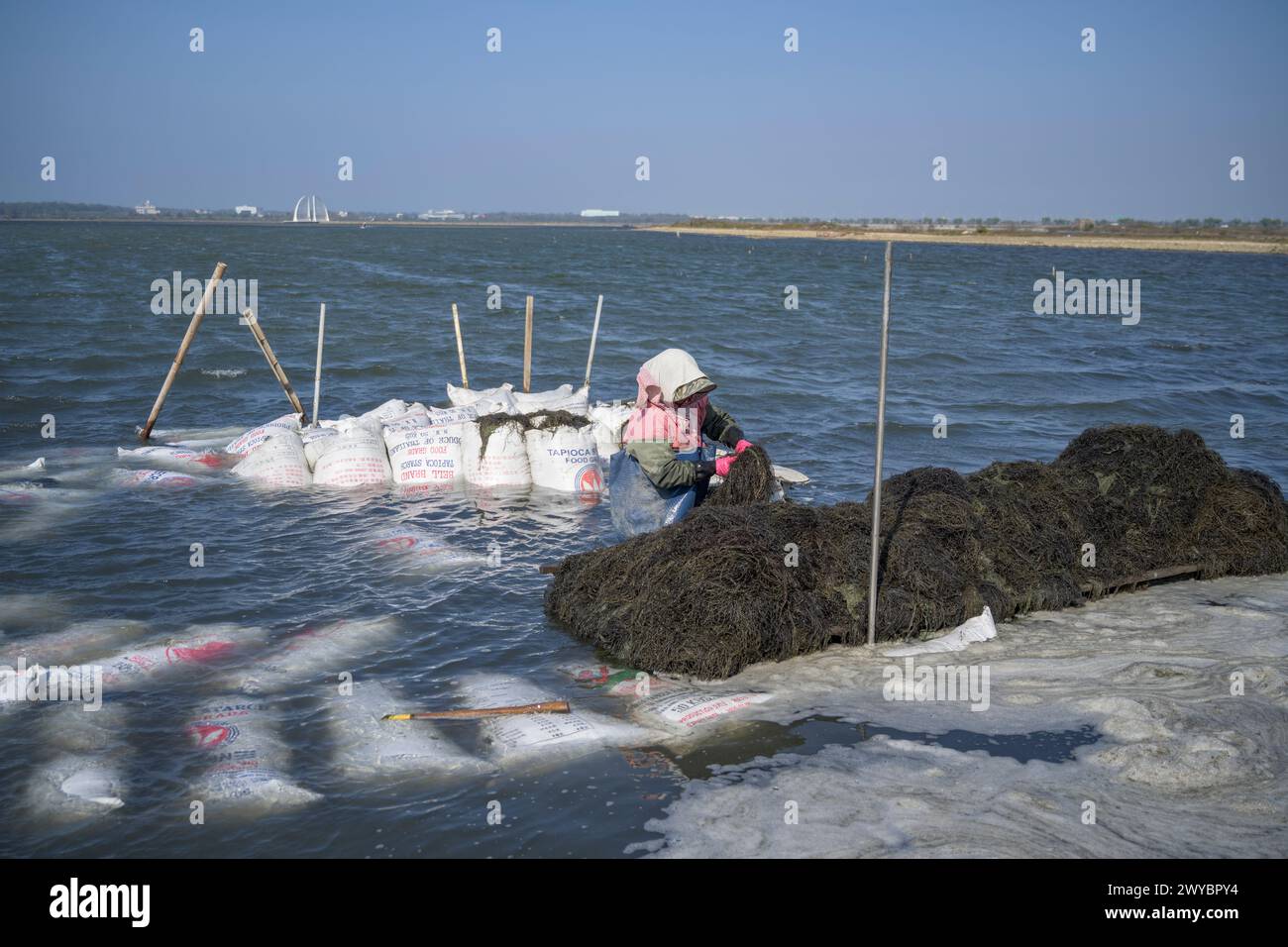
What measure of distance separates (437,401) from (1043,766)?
14.2 m

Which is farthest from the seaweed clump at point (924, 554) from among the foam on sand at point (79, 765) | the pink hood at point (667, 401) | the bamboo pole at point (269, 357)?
the bamboo pole at point (269, 357)

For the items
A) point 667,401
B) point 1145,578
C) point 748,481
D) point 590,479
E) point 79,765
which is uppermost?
point 667,401

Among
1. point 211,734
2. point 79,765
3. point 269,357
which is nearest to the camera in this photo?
point 79,765

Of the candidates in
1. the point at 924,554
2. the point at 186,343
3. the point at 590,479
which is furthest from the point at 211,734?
the point at 186,343

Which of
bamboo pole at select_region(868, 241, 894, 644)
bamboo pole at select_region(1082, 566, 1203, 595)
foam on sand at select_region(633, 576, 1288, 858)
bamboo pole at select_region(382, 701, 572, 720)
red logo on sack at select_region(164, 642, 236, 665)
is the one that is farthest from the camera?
bamboo pole at select_region(1082, 566, 1203, 595)

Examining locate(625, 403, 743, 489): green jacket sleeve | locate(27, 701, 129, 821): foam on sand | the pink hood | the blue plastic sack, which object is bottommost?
locate(27, 701, 129, 821): foam on sand

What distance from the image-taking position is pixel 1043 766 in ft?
18.0

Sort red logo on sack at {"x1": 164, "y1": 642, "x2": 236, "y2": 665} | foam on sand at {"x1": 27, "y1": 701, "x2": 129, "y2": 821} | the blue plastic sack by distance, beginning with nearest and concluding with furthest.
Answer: foam on sand at {"x1": 27, "y1": 701, "x2": 129, "y2": 821} → red logo on sack at {"x1": 164, "y1": 642, "x2": 236, "y2": 665} → the blue plastic sack

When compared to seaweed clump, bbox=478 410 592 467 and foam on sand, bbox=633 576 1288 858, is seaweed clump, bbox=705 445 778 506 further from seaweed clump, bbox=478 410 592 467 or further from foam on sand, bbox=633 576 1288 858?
seaweed clump, bbox=478 410 592 467

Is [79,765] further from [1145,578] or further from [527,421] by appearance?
[1145,578]

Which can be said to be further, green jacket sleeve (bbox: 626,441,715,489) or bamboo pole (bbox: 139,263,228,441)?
bamboo pole (bbox: 139,263,228,441)

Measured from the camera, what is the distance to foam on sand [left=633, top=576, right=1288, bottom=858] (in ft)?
15.8

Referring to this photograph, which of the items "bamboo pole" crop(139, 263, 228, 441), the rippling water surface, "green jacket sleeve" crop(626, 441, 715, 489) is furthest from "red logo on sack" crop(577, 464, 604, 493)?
"bamboo pole" crop(139, 263, 228, 441)
